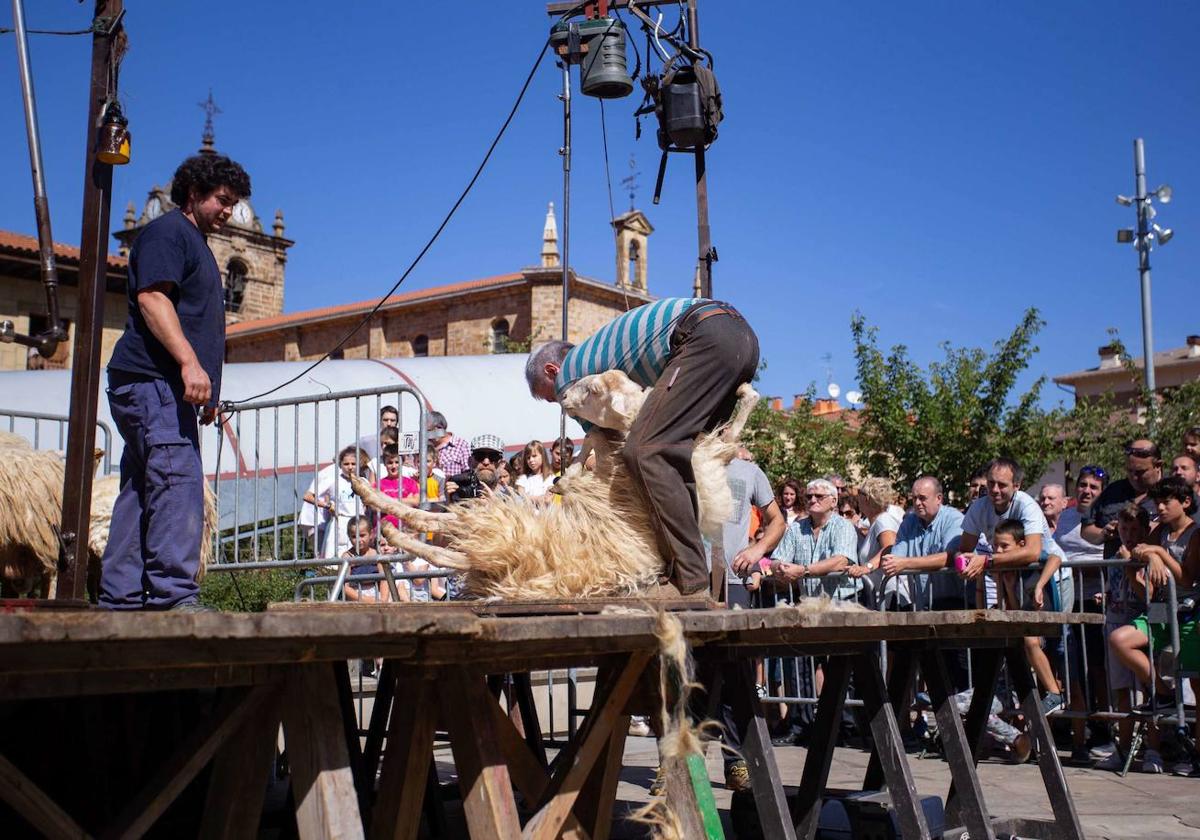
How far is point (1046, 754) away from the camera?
5.00 m

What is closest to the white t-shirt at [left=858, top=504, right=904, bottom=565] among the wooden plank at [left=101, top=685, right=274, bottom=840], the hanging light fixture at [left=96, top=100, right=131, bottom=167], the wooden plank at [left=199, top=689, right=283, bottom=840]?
the hanging light fixture at [left=96, top=100, right=131, bottom=167]

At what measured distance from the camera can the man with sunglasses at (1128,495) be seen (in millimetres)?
8094

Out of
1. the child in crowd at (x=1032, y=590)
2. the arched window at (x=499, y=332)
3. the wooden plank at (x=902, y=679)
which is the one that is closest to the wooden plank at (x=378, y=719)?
the wooden plank at (x=902, y=679)

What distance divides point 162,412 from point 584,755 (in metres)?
2.14

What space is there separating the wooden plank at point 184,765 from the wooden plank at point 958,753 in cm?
287

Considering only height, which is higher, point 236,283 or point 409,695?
point 236,283

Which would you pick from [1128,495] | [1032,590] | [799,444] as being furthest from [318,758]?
[799,444]

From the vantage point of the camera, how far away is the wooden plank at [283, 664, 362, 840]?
2.88 metres

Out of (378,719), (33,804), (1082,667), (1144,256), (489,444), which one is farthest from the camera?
(1144,256)

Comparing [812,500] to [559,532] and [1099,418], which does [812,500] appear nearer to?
[559,532]

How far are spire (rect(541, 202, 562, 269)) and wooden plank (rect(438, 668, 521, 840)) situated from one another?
2191 inches

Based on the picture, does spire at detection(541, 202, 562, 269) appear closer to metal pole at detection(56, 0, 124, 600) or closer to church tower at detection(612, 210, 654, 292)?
church tower at detection(612, 210, 654, 292)

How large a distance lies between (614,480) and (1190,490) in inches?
187

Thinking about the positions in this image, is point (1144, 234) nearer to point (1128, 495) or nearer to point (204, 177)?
point (1128, 495)
